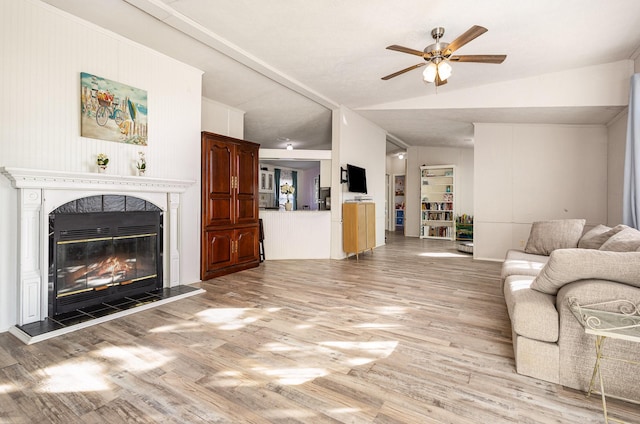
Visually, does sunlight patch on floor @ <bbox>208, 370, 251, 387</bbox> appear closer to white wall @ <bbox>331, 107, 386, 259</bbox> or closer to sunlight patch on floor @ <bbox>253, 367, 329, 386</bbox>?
sunlight patch on floor @ <bbox>253, 367, 329, 386</bbox>

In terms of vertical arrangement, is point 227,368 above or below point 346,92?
below

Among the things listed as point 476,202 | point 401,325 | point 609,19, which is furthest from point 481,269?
point 609,19

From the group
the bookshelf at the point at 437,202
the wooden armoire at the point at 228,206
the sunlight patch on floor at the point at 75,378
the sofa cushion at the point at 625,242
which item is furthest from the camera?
the bookshelf at the point at 437,202

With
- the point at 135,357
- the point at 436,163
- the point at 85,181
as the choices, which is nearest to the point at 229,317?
the point at 135,357

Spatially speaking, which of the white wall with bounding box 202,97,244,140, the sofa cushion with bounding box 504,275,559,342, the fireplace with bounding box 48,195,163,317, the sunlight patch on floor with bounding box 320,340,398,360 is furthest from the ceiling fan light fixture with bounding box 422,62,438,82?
the white wall with bounding box 202,97,244,140

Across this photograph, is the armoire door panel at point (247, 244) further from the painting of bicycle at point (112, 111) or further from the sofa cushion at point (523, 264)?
the sofa cushion at point (523, 264)

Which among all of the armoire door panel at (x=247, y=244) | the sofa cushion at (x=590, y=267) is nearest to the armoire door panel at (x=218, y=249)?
the armoire door panel at (x=247, y=244)

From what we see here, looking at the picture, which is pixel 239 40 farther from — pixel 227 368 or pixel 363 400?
pixel 363 400

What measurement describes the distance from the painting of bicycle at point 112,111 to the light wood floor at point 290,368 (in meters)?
1.96

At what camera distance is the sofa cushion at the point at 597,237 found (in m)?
3.38

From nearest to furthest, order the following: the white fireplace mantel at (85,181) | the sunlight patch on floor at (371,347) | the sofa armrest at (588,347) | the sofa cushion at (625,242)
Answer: the sofa armrest at (588,347) → the sunlight patch on floor at (371,347) → the sofa cushion at (625,242) → the white fireplace mantel at (85,181)

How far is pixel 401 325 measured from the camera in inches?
113

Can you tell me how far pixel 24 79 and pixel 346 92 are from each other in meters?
4.30

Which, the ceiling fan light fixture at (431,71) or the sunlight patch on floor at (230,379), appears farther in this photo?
the ceiling fan light fixture at (431,71)
